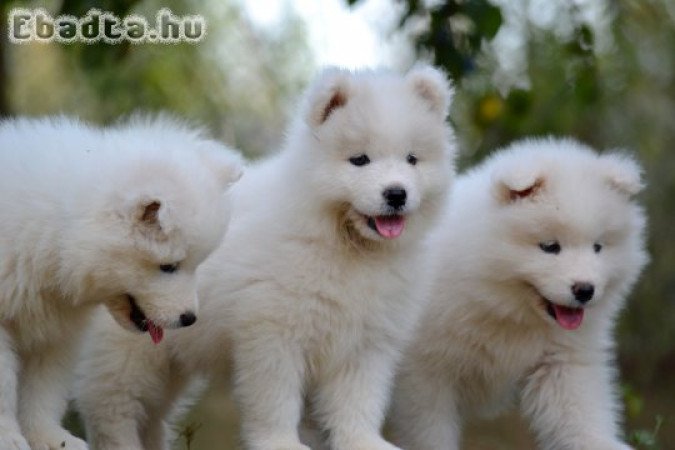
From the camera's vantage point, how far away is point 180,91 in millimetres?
11617

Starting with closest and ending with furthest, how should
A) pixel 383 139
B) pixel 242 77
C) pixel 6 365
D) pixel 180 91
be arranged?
pixel 6 365 < pixel 383 139 < pixel 180 91 < pixel 242 77

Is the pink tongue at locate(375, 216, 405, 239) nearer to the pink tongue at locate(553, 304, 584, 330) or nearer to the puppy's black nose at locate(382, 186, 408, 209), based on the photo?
the puppy's black nose at locate(382, 186, 408, 209)

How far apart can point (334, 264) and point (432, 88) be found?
2.90 ft

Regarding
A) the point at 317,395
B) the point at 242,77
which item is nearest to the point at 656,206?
the point at 242,77

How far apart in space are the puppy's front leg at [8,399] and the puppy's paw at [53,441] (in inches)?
10.3

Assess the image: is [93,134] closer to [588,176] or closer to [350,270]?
[350,270]

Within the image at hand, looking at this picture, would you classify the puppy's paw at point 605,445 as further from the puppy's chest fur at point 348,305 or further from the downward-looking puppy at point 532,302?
the puppy's chest fur at point 348,305

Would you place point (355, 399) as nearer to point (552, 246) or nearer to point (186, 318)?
point (186, 318)

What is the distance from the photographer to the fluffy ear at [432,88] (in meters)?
6.11

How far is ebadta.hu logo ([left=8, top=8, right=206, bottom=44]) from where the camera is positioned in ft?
23.7

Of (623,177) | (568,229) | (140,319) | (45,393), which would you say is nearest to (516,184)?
(568,229)

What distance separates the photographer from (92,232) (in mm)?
5398

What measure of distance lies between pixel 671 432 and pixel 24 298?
809cm

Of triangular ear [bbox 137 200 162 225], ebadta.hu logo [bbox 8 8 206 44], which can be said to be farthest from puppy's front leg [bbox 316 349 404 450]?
ebadta.hu logo [bbox 8 8 206 44]
